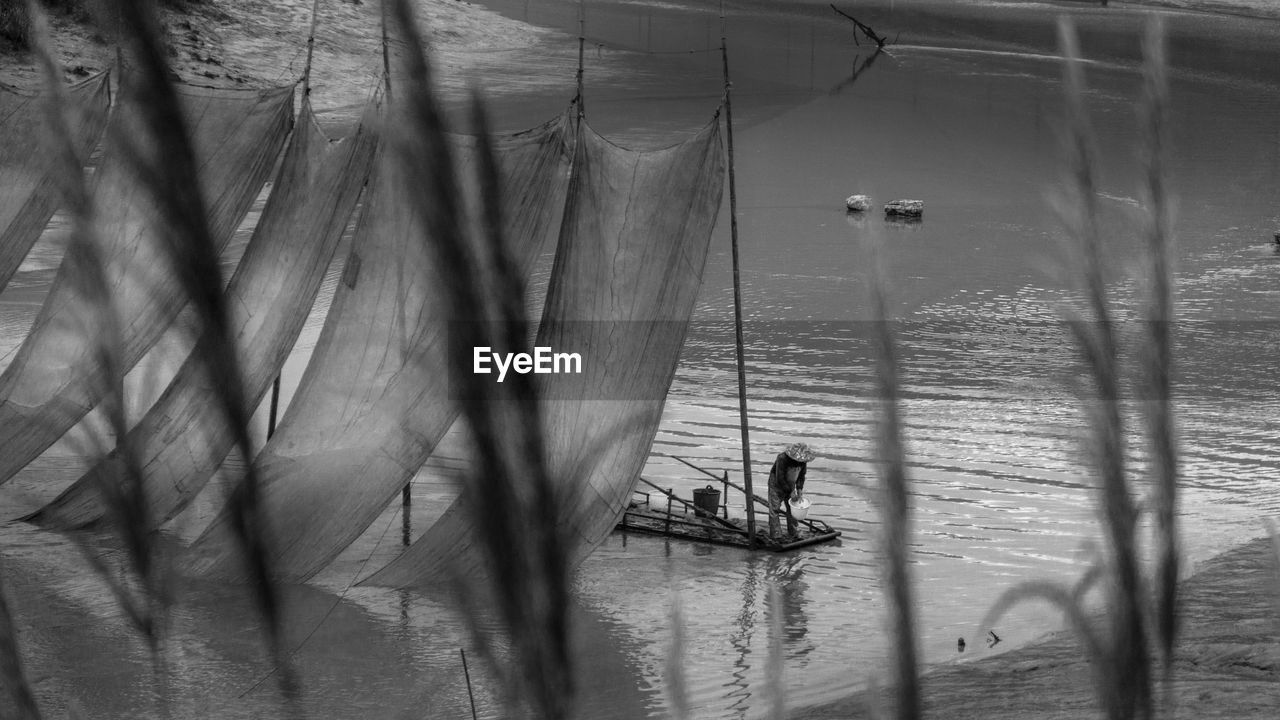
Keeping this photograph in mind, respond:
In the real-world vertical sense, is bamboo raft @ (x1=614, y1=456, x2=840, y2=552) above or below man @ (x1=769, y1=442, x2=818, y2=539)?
below

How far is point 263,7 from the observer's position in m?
37.8

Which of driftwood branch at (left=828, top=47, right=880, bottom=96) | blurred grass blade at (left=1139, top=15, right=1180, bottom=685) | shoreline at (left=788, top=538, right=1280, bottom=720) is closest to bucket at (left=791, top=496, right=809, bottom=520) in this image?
shoreline at (left=788, top=538, right=1280, bottom=720)

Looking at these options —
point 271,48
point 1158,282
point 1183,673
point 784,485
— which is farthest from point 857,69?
point 1158,282

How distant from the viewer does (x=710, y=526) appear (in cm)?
1341

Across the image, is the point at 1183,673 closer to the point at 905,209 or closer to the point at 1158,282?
the point at 1158,282

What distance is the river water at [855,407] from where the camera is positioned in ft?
34.2

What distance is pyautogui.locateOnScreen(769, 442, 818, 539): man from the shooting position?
12.5 m

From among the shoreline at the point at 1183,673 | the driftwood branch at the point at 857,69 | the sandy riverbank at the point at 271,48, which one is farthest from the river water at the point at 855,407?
the sandy riverbank at the point at 271,48

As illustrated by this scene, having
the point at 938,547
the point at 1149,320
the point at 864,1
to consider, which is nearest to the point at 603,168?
the point at 938,547

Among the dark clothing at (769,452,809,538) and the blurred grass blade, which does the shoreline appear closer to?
the dark clothing at (769,452,809,538)

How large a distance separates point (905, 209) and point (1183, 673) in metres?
20.2

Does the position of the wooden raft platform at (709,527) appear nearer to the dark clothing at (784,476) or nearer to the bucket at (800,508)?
the bucket at (800,508)

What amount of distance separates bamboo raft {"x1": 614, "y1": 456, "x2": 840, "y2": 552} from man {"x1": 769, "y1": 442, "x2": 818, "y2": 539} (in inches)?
4.5

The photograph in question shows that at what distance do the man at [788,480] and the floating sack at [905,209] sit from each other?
15847mm
